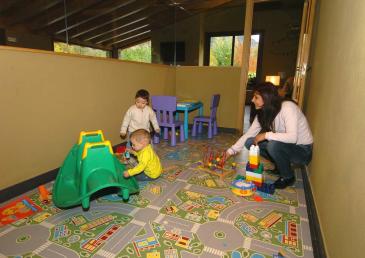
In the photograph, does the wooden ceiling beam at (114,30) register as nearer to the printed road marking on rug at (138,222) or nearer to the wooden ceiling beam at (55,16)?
the wooden ceiling beam at (55,16)

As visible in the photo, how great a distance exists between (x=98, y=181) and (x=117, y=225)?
1.05ft

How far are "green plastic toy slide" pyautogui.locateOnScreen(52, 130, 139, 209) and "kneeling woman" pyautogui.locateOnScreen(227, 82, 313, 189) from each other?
1031 millimetres

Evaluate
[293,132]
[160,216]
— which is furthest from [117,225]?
[293,132]

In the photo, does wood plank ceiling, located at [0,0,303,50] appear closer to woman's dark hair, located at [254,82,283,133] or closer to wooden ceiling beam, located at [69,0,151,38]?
wooden ceiling beam, located at [69,0,151,38]

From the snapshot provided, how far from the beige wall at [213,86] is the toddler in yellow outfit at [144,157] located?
2.43 m

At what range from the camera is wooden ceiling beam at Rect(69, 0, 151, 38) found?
282cm

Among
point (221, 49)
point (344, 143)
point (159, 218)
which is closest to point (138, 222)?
point (159, 218)

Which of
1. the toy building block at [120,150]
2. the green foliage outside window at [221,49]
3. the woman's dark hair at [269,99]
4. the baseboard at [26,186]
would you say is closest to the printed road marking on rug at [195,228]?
the woman's dark hair at [269,99]

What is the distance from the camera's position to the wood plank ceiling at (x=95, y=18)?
2186 millimetres

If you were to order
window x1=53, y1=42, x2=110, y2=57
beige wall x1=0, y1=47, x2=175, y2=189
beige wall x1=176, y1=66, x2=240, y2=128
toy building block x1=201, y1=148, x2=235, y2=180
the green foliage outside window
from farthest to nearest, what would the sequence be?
the green foliage outside window, beige wall x1=176, y1=66, x2=240, y2=128, toy building block x1=201, y1=148, x2=235, y2=180, window x1=53, y1=42, x2=110, y2=57, beige wall x1=0, y1=47, x2=175, y2=189

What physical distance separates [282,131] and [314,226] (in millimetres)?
860

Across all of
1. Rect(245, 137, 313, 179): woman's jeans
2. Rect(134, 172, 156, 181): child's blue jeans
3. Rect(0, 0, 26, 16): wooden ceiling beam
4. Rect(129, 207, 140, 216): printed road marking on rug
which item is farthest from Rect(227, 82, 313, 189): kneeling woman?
Rect(0, 0, 26, 16): wooden ceiling beam

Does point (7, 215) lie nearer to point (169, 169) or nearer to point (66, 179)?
point (66, 179)

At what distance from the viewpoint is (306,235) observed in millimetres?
1610
